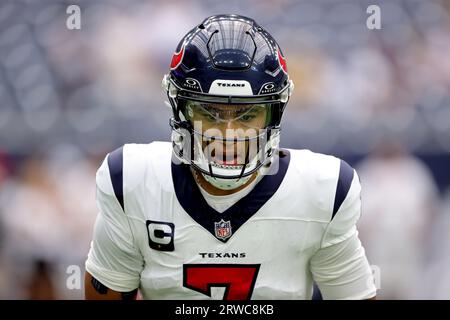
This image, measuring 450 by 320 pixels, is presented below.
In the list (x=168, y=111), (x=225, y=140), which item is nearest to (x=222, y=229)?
(x=225, y=140)

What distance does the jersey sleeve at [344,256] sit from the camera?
183 centimetres

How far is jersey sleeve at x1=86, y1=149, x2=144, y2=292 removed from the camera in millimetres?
1847

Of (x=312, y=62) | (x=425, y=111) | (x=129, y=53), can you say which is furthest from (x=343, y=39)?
(x=129, y=53)

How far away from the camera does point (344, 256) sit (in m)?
1.84

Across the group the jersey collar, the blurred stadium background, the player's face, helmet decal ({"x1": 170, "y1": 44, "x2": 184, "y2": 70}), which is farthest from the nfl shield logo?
the blurred stadium background

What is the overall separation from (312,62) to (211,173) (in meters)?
1.88

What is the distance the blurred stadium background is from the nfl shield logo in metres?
1.60

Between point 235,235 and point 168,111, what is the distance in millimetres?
1656

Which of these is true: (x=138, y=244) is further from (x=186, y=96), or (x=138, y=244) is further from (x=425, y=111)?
(x=425, y=111)

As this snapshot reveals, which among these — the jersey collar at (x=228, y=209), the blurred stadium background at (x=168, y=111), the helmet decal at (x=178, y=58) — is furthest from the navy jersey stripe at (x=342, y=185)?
the blurred stadium background at (x=168, y=111)

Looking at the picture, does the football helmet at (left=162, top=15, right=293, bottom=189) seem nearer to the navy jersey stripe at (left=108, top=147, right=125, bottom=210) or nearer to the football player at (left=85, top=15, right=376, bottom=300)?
the football player at (left=85, top=15, right=376, bottom=300)

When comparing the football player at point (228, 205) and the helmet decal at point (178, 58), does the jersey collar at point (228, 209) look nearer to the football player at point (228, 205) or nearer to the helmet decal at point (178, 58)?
the football player at point (228, 205)

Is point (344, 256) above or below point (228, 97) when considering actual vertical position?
below

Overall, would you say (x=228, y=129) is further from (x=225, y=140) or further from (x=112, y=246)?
(x=112, y=246)
